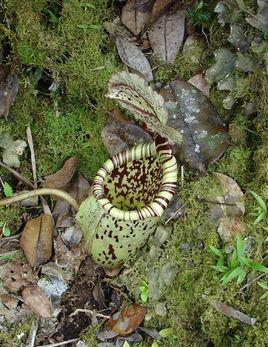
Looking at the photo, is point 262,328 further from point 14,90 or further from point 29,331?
point 14,90

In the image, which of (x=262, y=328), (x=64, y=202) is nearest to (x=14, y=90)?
(x=64, y=202)

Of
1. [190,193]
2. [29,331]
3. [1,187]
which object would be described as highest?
[190,193]

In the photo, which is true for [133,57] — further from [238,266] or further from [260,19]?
[238,266]

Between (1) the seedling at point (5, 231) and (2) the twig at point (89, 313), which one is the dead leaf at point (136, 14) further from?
(2) the twig at point (89, 313)

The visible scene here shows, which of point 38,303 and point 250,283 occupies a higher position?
point 250,283

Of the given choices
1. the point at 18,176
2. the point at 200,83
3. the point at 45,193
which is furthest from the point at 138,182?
the point at 18,176

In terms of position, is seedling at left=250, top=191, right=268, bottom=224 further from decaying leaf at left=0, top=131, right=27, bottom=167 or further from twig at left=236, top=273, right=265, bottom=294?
decaying leaf at left=0, top=131, right=27, bottom=167
